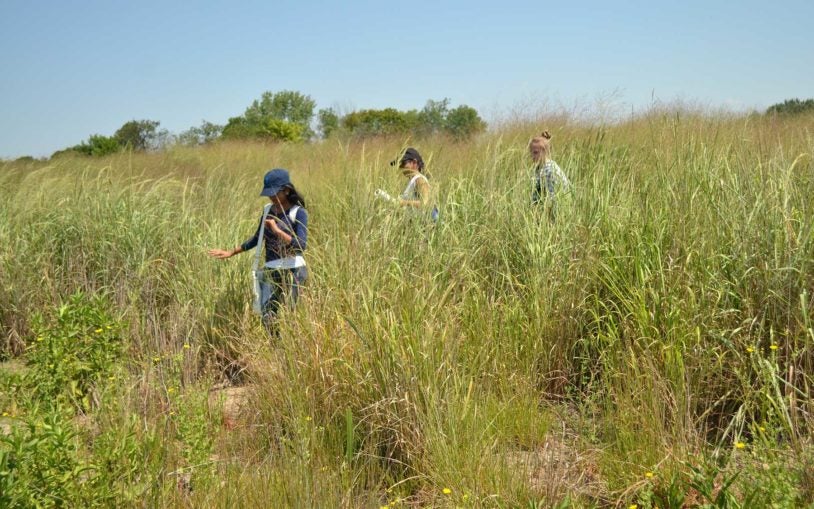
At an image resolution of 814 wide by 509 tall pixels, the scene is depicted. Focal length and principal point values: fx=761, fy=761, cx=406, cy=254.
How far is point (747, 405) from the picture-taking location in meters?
3.57

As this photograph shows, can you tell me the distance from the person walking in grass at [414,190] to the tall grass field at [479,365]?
0.13 metres

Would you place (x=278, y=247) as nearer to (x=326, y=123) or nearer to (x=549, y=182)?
(x=549, y=182)

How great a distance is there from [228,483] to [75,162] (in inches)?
399

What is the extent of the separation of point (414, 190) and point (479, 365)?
2.07m

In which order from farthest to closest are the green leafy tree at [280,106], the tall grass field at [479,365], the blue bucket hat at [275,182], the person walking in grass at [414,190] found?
the green leafy tree at [280,106]
the blue bucket hat at [275,182]
the person walking in grass at [414,190]
the tall grass field at [479,365]

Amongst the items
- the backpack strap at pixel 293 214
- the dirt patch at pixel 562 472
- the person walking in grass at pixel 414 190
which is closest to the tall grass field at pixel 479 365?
the dirt patch at pixel 562 472

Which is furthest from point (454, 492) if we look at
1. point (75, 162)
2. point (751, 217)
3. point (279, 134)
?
point (279, 134)

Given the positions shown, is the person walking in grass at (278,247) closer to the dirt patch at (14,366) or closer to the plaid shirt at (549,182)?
the plaid shirt at (549,182)

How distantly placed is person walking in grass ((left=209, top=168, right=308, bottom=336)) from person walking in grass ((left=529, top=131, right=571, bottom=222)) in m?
1.71

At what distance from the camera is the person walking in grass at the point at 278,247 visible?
17.1 ft

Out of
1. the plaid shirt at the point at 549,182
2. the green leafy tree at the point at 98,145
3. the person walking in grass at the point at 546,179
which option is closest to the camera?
the person walking in grass at the point at 546,179

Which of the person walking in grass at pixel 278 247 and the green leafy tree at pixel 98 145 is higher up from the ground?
the green leafy tree at pixel 98 145

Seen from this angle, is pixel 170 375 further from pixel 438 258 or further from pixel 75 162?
pixel 75 162

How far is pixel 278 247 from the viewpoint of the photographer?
5.27m
